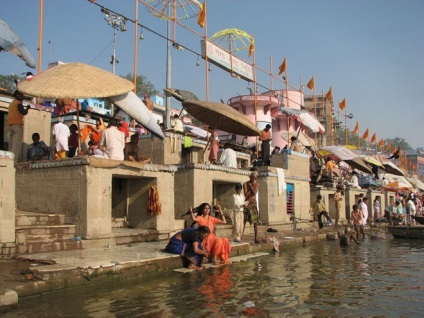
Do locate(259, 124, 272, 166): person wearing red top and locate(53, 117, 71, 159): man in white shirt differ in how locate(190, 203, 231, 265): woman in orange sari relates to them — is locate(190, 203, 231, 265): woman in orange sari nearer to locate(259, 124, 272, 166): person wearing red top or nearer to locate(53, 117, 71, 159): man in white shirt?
locate(53, 117, 71, 159): man in white shirt

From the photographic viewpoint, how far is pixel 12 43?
12953mm

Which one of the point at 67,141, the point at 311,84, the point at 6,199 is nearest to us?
the point at 6,199

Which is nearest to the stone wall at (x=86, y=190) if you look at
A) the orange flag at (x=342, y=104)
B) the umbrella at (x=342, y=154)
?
the umbrella at (x=342, y=154)

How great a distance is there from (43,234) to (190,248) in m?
3.05

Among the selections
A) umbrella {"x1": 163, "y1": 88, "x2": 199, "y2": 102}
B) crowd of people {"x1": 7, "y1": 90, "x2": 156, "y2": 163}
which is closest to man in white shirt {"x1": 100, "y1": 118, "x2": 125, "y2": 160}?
crowd of people {"x1": 7, "y1": 90, "x2": 156, "y2": 163}

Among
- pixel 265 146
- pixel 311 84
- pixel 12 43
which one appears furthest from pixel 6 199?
pixel 311 84

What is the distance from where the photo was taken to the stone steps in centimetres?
864

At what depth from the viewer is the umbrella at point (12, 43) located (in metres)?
12.7

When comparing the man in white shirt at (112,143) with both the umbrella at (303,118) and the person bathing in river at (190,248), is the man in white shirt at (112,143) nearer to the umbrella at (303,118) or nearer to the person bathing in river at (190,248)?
the person bathing in river at (190,248)

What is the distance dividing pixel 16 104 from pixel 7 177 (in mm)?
3876

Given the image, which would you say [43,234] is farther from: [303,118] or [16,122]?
[303,118]

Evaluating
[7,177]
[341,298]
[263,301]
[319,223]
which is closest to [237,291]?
[263,301]

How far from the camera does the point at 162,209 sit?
11773 mm

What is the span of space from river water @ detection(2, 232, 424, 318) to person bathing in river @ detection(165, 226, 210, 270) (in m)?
0.30
